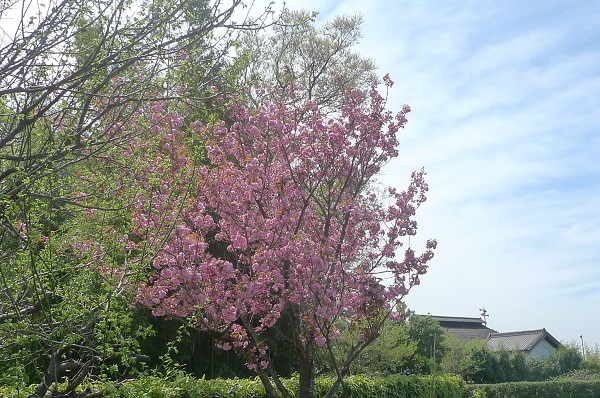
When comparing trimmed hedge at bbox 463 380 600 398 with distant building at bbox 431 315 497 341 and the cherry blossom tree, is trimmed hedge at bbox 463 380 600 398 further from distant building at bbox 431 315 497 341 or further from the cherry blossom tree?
distant building at bbox 431 315 497 341

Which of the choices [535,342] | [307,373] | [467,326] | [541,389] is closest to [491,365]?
[541,389]

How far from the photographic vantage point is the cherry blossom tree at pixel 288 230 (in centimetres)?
799

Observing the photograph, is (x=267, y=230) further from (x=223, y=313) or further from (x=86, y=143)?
(x=86, y=143)

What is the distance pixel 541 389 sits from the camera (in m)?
21.5

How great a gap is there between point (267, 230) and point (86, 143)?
3.94 m

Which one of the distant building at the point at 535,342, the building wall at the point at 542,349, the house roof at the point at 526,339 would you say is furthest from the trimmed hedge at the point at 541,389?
the building wall at the point at 542,349

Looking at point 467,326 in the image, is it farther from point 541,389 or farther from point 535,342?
point 541,389

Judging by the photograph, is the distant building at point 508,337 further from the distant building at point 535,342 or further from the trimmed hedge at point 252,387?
the trimmed hedge at point 252,387

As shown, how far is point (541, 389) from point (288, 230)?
1668cm

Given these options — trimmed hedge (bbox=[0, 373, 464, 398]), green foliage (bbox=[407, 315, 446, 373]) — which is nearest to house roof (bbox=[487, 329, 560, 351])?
green foliage (bbox=[407, 315, 446, 373])

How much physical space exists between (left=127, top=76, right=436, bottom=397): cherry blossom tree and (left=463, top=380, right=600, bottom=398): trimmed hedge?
9.46 metres

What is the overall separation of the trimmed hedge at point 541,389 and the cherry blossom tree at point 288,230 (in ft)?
31.0

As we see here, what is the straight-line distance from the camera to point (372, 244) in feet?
29.6

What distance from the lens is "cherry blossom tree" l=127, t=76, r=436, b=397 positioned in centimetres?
799
